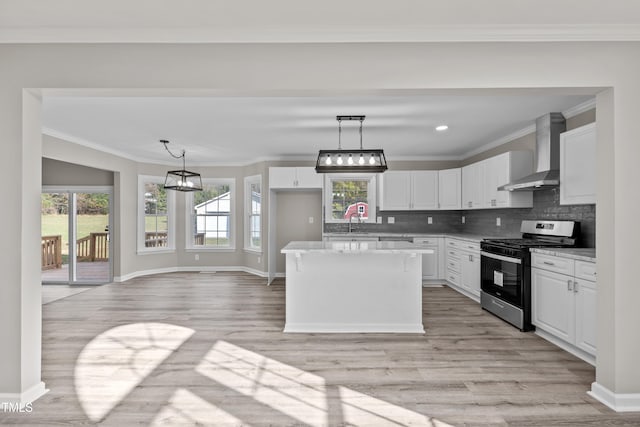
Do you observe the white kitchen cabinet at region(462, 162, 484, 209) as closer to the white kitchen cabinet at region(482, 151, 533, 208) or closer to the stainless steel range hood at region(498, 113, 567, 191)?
the white kitchen cabinet at region(482, 151, 533, 208)

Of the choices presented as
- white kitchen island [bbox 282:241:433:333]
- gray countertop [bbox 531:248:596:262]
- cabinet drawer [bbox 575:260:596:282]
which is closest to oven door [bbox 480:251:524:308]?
gray countertop [bbox 531:248:596:262]

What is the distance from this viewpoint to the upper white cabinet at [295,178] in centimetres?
644

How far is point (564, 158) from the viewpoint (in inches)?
143

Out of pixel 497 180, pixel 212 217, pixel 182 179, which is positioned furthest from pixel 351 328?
pixel 212 217

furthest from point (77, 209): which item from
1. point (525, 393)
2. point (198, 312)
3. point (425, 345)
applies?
point (525, 393)

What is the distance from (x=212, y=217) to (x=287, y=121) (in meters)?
3.98

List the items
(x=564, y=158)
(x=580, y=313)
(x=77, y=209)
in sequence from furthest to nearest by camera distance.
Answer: (x=77, y=209)
(x=564, y=158)
(x=580, y=313)

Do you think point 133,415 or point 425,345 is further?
point 425,345

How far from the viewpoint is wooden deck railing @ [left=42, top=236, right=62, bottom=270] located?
6.90 m

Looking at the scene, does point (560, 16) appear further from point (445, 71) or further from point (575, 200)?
point (575, 200)

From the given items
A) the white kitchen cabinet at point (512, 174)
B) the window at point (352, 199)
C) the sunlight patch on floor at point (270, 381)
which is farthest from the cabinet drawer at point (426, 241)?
the sunlight patch on floor at point (270, 381)

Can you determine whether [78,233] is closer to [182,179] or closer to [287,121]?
[182,179]

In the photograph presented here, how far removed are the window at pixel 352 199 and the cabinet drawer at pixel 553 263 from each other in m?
3.39

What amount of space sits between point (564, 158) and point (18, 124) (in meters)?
4.78
